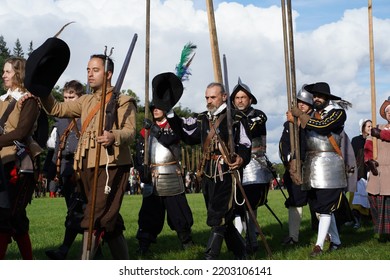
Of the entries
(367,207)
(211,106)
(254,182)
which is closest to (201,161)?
(211,106)

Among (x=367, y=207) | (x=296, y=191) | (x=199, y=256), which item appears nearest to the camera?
(x=199, y=256)

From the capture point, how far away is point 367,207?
1257 centimetres

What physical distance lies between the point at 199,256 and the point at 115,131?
241 cm

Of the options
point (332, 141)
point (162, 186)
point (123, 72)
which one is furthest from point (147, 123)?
point (332, 141)

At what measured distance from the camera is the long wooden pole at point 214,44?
7684 mm

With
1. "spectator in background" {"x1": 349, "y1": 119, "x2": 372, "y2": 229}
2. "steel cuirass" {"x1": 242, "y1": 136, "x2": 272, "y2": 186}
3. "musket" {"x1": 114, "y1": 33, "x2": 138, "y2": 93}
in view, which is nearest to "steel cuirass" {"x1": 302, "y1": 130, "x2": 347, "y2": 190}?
"steel cuirass" {"x1": 242, "y1": 136, "x2": 272, "y2": 186}

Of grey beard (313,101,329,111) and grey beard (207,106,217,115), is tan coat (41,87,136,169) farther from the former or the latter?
grey beard (313,101,329,111)

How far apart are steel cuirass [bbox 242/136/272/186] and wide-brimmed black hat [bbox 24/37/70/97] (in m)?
3.48

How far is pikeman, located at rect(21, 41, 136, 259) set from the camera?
608cm

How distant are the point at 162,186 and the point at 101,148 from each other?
2684 millimetres

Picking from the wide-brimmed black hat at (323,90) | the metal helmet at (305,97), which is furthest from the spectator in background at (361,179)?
the wide-brimmed black hat at (323,90)

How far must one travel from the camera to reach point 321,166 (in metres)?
8.61

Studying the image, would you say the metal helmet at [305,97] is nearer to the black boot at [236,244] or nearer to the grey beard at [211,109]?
the grey beard at [211,109]

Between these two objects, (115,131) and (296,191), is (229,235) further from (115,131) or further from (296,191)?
(296,191)
